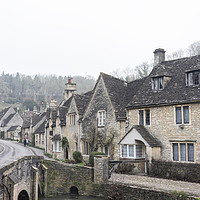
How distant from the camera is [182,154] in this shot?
962 inches

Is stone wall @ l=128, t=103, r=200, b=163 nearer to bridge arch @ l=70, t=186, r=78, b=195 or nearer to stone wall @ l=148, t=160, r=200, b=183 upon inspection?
stone wall @ l=148, t=160, r=200, b=183

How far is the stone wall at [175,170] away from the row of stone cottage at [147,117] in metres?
0.44

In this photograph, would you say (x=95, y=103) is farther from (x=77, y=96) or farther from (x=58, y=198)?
(x=58, y=198)

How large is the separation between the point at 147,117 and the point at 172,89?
3.38 meters

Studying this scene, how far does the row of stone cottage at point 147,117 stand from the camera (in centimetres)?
2442

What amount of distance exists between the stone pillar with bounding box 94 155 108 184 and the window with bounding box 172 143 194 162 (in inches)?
231

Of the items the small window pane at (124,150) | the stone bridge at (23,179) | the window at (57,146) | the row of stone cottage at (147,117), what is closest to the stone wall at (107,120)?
the row of stone cottage at (147,117)

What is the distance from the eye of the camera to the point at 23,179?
2184 centimetres

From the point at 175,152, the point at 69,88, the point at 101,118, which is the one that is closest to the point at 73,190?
the point at 101,118

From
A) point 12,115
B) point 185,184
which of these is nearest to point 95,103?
point 185,184

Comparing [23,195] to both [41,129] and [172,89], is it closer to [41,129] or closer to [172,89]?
[172,89]

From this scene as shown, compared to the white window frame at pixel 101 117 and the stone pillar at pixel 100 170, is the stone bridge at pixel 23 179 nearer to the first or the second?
the stone pillar at pixel 100 170

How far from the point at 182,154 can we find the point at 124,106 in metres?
8.38

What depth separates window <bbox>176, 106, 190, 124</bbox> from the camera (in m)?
24.4
